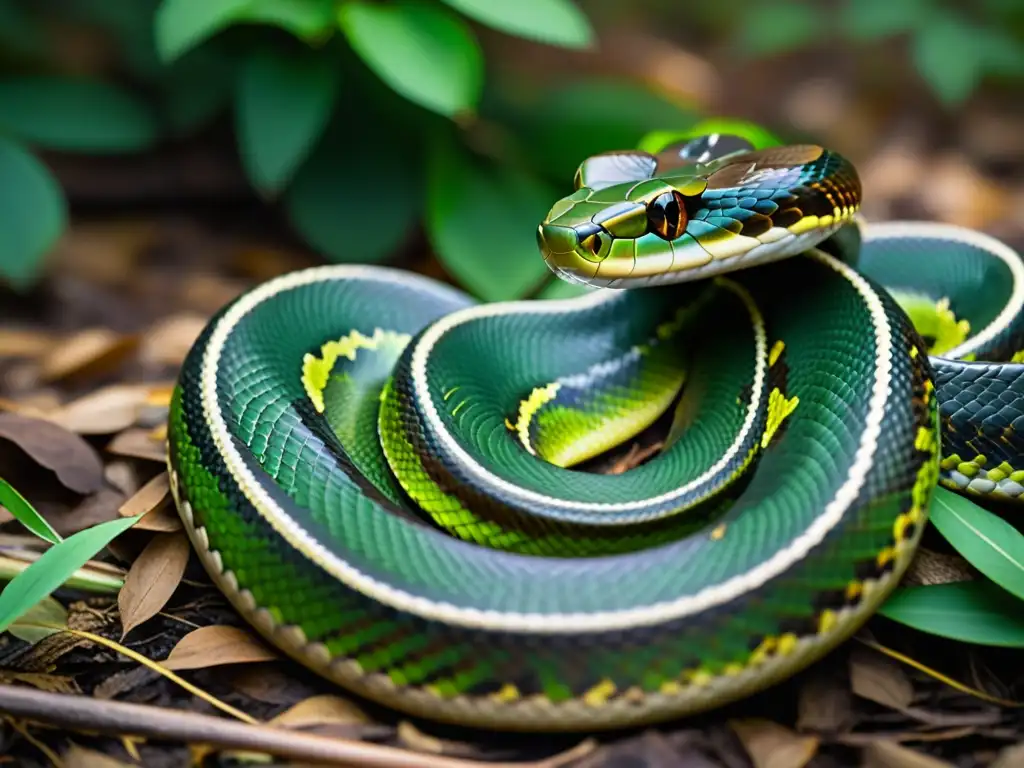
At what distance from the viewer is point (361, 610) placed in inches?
96.5

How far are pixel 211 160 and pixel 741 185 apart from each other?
3.92m

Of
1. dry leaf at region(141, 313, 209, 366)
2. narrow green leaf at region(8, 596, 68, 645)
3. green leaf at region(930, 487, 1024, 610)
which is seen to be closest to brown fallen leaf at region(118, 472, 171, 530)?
narrow green leaf at region(8, 596, 68, 645)

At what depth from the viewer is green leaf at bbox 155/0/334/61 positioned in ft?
12.9

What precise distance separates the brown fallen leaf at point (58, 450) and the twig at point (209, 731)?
1.03 m

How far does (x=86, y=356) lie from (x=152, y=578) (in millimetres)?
1857

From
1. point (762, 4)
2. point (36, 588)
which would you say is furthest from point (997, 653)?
point (762, 4)

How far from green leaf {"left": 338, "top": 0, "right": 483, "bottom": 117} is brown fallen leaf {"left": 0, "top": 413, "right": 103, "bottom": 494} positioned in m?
1.90

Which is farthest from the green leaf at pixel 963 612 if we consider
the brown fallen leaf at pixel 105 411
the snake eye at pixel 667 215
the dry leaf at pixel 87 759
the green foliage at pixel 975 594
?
the brown fallen leaf at pixel 105 411

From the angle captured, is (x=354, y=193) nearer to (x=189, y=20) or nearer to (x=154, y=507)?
(x=189, y=20)

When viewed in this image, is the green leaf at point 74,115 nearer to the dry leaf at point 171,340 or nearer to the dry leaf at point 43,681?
the dry leaf at point 171,340

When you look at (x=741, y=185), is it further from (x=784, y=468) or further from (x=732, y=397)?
(x=784, y=468)

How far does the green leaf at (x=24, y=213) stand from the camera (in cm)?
460

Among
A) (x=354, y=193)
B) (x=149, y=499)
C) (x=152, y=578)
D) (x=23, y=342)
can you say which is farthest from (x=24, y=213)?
(x=152, y=578)

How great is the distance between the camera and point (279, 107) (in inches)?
183
